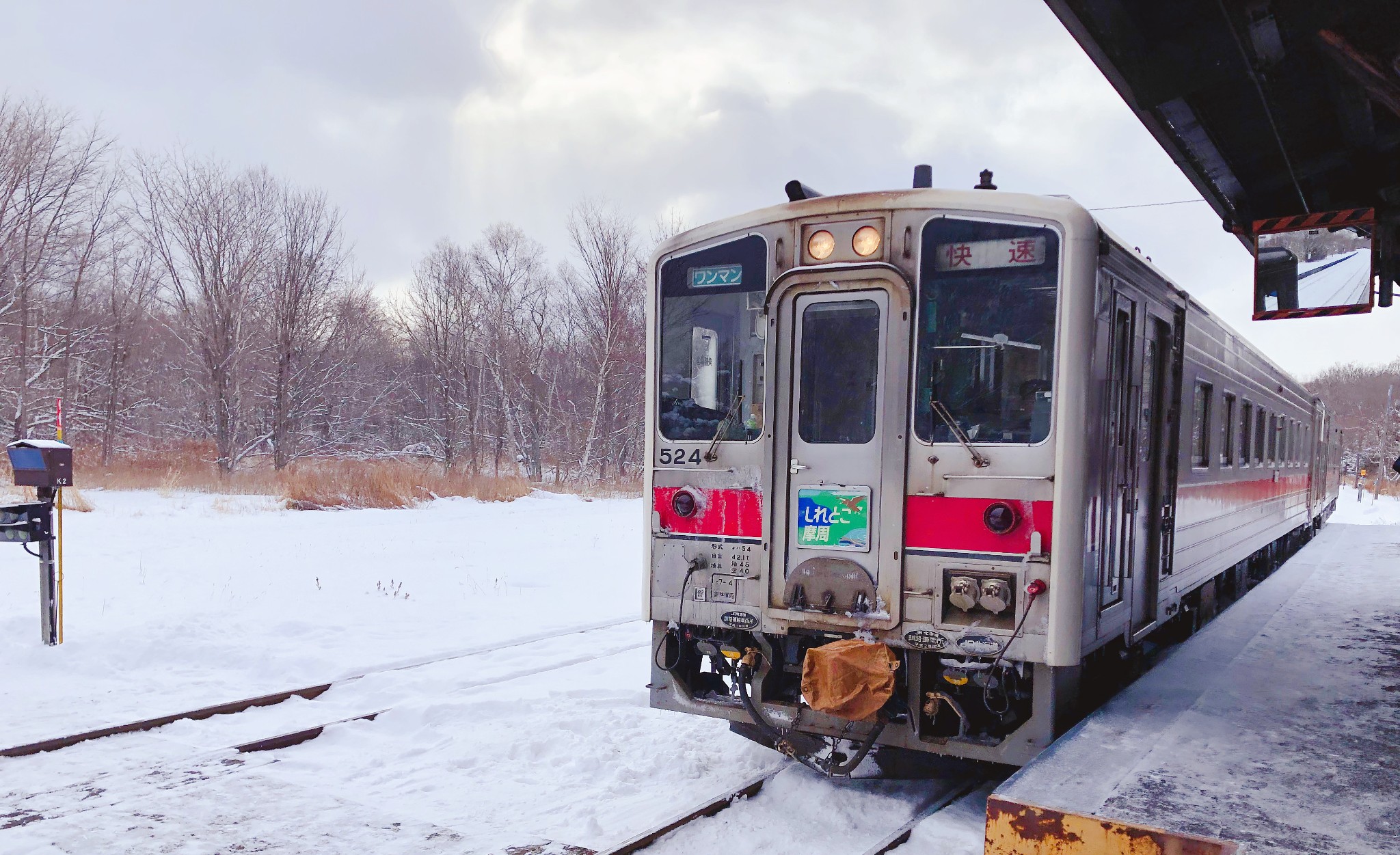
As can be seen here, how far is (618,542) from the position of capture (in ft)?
57.9

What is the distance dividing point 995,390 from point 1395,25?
2.21m

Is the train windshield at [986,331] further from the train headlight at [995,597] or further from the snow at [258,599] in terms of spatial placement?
the snow at [258,599]

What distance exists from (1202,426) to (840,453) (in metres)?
3.92

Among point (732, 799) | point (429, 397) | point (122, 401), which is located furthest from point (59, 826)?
point (429, 397)

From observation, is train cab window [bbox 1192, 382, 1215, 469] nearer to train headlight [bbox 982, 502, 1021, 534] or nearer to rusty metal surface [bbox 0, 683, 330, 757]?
train headlight [bbox 982, 502, 1021, 534]

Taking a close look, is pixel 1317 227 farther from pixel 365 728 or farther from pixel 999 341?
pixel 365 728

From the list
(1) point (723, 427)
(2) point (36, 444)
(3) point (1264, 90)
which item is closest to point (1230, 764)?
(1) point (723, 427)

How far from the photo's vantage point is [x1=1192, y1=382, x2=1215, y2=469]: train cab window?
7215 mm

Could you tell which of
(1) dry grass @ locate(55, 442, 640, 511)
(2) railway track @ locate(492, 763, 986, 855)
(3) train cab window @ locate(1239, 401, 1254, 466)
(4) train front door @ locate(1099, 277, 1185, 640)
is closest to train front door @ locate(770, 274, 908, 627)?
(2) railway track @ locate(492, 763, 986, 855)

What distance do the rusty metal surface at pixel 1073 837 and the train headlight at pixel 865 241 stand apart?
2.81m

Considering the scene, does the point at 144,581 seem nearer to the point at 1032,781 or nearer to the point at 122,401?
the point at 1032,781

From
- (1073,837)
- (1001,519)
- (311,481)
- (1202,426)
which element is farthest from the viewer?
(311,481)

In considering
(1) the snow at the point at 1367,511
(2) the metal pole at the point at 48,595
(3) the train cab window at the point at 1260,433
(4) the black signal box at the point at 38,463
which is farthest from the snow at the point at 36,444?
(1) the snow at the point at 1367,511

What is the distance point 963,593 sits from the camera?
480 cm
